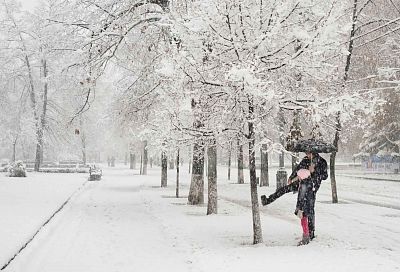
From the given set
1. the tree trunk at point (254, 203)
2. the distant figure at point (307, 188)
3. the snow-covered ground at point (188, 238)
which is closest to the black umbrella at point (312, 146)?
the distant figure at point (307, 188)

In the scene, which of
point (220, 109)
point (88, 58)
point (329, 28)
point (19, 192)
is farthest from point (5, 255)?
point (19, 192)

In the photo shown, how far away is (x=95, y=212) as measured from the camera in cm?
1633

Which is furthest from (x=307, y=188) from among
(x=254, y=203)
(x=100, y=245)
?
(x=100, y=245)

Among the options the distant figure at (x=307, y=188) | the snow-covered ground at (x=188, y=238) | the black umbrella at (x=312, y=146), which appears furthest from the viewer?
the black umbrella at (x=312, y=146)

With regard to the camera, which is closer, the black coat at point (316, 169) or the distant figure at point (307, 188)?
the distant figure at point (307, 188)

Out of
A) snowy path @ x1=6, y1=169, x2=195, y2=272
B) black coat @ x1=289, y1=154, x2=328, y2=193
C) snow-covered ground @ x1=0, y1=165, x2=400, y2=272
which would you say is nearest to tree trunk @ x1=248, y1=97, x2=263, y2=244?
snow-covered ground @ x1=0, y1=165, x2=400, y2=272

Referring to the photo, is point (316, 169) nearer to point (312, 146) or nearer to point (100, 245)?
point (312, 146)

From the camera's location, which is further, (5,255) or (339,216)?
(339,216)

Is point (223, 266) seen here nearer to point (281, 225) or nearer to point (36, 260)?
point (36, 260)

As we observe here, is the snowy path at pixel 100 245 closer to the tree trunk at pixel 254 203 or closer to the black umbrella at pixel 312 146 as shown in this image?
the tree trunk at pixel 254 203

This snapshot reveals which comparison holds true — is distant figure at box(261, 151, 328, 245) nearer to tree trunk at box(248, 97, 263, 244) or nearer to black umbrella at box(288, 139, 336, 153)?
black umbrella at box(288, 139, 336, 153)

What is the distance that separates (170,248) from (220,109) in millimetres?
3113

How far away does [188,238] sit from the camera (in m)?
11.0

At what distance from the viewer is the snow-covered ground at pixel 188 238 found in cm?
838
